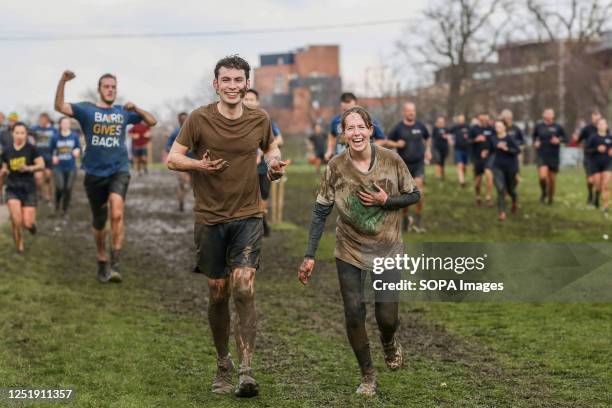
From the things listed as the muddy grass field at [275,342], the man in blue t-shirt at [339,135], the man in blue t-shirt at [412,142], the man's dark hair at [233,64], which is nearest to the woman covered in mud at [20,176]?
the muddy grass field at [275,342]

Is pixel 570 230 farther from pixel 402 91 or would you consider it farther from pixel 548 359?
pixel 402 91

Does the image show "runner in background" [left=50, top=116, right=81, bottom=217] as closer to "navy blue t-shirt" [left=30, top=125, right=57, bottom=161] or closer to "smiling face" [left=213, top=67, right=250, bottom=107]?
"navy blue t-shirt" [left=30, top=125, right=57, bottom=161]

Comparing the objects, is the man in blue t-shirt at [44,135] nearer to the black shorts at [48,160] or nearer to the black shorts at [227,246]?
the black shorts at [48,160]

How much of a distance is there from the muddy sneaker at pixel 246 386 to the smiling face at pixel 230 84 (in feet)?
6.26

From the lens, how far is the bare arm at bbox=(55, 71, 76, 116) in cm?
1098

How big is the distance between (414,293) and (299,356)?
1.39m

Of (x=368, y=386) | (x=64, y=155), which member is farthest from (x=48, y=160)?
(x=368, y=386)

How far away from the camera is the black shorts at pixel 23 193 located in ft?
49.4

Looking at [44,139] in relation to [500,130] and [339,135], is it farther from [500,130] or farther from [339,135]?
[500,130]

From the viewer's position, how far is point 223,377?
7.08 metres

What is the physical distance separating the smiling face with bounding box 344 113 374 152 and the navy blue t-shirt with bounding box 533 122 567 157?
17465 mm

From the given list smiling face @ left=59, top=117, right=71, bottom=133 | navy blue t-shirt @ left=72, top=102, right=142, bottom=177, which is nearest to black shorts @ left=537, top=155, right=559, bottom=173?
smiling face @ left=59, top=117, right=71, bottom=133

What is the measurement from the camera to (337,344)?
8914mm

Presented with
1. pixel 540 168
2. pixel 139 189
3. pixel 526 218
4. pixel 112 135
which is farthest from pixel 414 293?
pixel 139 189
